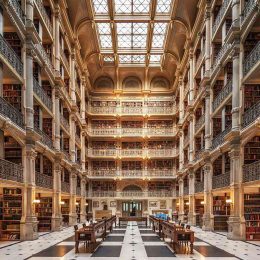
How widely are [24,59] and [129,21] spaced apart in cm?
1458

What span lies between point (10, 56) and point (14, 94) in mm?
2531

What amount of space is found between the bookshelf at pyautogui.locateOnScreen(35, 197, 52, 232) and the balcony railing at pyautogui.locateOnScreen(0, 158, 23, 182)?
249 inches

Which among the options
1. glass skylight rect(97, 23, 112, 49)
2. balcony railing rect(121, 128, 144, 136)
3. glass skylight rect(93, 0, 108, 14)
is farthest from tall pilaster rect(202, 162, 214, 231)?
balcony railing rect(121, 128, 144, 136)

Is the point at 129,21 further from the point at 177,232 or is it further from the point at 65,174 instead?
the point at 177,232

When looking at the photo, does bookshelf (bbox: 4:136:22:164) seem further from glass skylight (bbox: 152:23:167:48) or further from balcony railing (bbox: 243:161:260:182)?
glass skylight (bbox: 152:23:167:48)

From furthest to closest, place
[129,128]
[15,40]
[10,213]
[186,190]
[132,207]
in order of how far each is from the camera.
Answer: [129,128] → [132,207] → [186,190] → [15,40] → [10,213]

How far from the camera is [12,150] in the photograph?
17672 millimetres

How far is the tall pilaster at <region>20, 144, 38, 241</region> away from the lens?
55.1 feet

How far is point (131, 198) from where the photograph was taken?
3928cm

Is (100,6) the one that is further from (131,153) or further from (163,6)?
(131,153)

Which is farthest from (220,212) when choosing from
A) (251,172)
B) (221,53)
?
(221,53)

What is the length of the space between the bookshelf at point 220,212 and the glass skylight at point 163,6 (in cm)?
1384

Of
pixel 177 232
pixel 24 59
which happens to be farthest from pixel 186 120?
pixel 177 232

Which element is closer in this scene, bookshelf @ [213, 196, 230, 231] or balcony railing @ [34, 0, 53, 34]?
balcony railing @ [34, 0, 53, 34]
